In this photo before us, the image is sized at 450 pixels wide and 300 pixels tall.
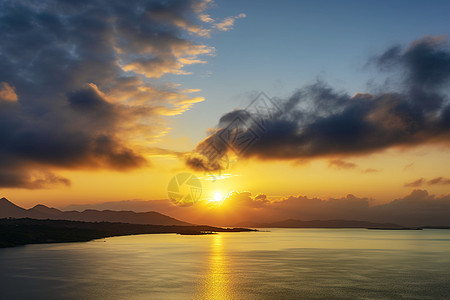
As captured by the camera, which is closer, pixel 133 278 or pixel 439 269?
pixel 133 278

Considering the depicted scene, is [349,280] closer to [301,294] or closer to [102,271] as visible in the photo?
[301,294]

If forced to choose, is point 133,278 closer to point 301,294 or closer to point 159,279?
point 159,279

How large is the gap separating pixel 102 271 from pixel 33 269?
36.0ft

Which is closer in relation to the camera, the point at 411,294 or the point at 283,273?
the point at 411,294

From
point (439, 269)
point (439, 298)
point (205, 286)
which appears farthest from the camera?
point (439, 269)

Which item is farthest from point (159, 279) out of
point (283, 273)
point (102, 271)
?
point (283, 273)

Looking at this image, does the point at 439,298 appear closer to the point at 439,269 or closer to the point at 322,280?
the point at 322,280

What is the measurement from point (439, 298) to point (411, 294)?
8.79 feet

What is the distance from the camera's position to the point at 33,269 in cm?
5666

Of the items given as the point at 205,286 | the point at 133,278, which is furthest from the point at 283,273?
the point at 133,278

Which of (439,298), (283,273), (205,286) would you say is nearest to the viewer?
(439,298)

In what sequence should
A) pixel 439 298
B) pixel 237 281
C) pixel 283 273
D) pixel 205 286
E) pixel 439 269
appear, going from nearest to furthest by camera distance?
pixel 439 298 < pixel 205 286 < pixel 237 281 < pixel 283 273 < pixel 439 269

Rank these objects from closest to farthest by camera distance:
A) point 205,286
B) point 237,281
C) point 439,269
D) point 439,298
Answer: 1. point 439,298
2. point 205,286
3. point 237,281
4. point 439,269

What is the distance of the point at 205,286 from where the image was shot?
42656 millimetres
